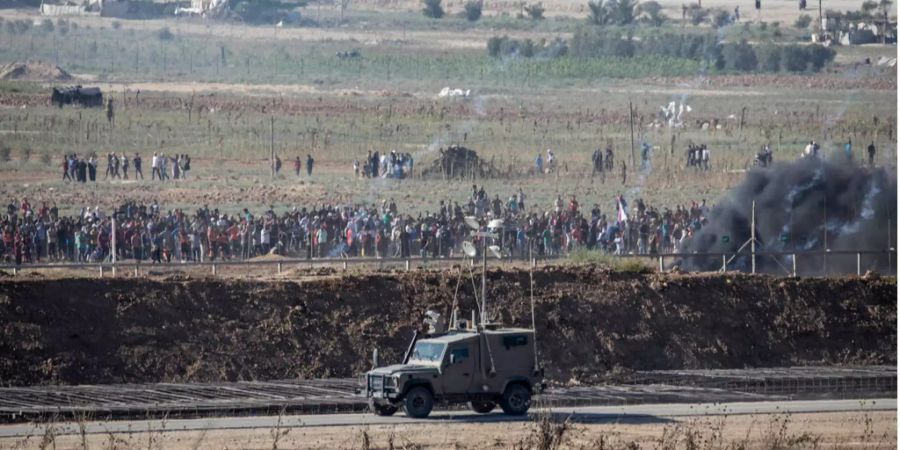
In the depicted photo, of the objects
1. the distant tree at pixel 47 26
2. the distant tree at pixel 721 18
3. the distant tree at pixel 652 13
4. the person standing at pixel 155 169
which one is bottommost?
the person standing at pixel 155 169

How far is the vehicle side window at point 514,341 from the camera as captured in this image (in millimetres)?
27172

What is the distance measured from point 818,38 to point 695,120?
28.2m

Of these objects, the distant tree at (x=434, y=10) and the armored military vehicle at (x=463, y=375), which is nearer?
the armored military vehicle at (x=463, y=375)

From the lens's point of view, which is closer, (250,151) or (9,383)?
(9,383)

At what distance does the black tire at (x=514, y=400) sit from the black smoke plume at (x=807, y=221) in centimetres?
1416

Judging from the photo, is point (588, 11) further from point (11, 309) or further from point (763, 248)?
point (11, 309)

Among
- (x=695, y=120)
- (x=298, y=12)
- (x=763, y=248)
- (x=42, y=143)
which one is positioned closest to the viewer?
(x=763, y=248)

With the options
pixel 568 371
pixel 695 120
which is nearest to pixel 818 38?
pixel 695 120

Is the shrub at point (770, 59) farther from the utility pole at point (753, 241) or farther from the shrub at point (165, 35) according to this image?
the utility pole at point (753, 241)

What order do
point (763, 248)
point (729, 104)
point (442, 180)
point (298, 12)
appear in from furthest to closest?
point (298, 12), point (729, 104), point (442, 180), point (763, 248)

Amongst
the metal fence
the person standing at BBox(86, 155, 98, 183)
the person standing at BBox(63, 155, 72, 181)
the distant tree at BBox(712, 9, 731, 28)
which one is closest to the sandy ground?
the metal fence

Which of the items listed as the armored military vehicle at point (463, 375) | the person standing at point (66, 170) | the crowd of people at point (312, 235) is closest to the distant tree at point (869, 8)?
the person standing at point (66, 170)

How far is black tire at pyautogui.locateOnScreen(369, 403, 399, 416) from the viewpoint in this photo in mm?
26859

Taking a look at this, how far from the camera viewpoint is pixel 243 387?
1201 inches
